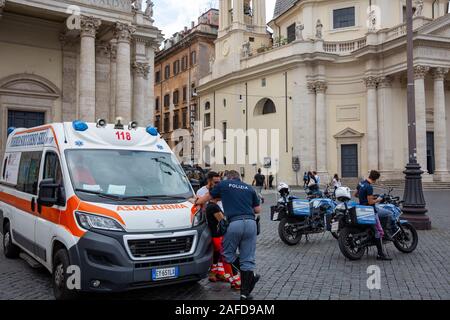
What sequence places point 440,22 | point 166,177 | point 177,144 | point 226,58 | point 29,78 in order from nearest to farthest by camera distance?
point 166,177, point 29,78, point 440,22, point 226,58, point 177,144

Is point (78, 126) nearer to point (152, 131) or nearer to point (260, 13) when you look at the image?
point (152, 131)

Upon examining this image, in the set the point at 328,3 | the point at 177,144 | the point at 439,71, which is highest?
the point at 328,3

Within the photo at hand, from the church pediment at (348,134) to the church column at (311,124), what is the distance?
1938 mm

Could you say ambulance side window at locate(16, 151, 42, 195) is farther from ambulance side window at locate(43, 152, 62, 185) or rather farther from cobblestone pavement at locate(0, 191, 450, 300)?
cobblestone pavement at locate(0, 191, 450, 300)

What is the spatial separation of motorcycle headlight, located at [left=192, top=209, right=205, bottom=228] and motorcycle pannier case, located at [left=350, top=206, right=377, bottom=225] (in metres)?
3.42

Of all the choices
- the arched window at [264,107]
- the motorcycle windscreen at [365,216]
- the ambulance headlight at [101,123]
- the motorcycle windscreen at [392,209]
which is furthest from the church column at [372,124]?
the ambulance headlight at [101,123]

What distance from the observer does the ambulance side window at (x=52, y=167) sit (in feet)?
21.2

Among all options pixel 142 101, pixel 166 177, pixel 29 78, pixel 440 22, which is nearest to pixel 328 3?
pixel 440 22

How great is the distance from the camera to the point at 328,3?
3900 centimetres

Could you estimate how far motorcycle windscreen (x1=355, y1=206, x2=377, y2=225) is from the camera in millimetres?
8500

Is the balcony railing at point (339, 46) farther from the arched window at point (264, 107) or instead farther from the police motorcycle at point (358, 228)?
the police motorcycle at point (358, 228)

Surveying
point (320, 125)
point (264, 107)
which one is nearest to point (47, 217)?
point (320, 125)

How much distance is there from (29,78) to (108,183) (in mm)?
18021

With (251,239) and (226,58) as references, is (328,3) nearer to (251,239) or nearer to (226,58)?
(226,58)
